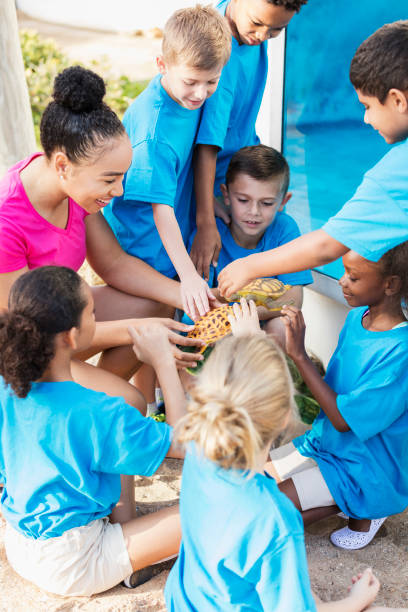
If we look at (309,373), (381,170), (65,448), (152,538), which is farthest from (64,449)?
→ (381,170)

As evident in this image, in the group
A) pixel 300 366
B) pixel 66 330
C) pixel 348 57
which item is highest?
pixel 348 57

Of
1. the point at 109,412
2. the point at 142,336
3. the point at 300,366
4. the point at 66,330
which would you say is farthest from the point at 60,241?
the point at 300,366

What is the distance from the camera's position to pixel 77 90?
1751mm

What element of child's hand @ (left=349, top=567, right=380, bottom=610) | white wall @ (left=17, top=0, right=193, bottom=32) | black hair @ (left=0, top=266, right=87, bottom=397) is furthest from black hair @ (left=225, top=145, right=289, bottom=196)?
white wall @ (left=17, top=0, right=193, bottom=32)

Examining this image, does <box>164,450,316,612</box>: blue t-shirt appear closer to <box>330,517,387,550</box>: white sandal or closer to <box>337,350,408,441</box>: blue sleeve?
<box>337,350,408,441</box>: blue sleeve

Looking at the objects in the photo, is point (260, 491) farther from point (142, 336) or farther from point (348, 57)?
point (348, 57)

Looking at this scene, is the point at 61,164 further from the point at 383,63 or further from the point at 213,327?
the point at 383,63

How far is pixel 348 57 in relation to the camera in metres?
2.91

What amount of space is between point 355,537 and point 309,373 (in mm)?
589

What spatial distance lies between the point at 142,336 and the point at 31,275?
486mm

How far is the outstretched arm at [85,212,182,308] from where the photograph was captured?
2.33 meters

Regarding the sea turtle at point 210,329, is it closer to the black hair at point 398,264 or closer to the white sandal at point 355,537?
the black hair at point 398,264

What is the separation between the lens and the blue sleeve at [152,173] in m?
2.17

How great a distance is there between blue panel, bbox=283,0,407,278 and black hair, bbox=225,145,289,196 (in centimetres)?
77
